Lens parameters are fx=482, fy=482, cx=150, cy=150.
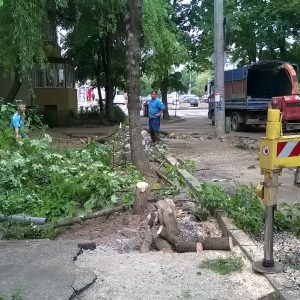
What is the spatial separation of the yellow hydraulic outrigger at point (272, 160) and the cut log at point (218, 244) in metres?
0.62

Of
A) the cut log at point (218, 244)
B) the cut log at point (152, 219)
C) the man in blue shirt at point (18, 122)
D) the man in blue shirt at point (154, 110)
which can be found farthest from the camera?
the man in blue shirt at point (154, 110)

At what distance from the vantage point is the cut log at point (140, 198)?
6.52 meters

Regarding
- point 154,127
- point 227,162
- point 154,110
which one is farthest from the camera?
point 154,127

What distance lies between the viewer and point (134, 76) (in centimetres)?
922

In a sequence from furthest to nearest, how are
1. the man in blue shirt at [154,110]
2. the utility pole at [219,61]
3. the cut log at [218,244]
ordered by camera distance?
the utility pole at [219,61] → the man in blue shirt at [154,110] → the cut log at [218,244]

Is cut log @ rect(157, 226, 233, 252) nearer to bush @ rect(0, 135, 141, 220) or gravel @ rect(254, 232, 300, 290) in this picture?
gravel @ rect(254, 232, 300, 290)

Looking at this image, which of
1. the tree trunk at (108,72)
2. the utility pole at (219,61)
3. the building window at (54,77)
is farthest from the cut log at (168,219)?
the building window at (54,77)

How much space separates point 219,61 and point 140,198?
1338 cm

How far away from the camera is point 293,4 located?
74.8 feet

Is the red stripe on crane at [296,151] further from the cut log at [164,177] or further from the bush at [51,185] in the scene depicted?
the cut log at [164,177]

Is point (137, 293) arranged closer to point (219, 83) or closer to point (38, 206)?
point (38, 206)

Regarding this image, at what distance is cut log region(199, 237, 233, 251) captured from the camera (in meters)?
5.06

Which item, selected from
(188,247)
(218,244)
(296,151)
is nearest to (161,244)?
(188,247)

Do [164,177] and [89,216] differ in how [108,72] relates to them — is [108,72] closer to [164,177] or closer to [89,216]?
[164,177]
